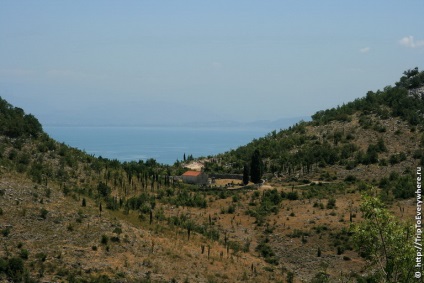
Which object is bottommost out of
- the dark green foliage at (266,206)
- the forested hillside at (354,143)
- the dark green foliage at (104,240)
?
the dark green foliage at (104,240)

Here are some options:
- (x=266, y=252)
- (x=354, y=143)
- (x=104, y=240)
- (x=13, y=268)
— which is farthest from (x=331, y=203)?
(x=13, y=268)

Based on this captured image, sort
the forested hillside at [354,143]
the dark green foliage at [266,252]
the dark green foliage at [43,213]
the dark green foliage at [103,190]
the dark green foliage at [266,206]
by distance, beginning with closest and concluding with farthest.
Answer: the dark green foliage at [43,213] → the dark green foliage at [266,252] → the dark green foliage at [103,190] → the dark green foliage at [266,206] → the forested hillside at [354,143]

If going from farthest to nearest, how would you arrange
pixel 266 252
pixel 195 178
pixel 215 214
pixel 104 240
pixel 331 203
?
pixel 195 178 < pixel 331 203 < pixel 215 214 < pixel 266 252 < pixel 104 240

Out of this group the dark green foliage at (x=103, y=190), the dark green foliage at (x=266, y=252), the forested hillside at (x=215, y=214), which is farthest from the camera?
the dark green foliage at (x=103, y=190)

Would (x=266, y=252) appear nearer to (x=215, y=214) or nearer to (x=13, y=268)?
(x=215, y=214)

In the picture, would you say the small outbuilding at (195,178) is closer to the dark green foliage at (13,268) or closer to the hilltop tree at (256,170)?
the hilltop tree at (256,170)

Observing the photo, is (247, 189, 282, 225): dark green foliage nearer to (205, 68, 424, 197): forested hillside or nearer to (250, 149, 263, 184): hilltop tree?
(250, 149, 263, 184): hilltop tree

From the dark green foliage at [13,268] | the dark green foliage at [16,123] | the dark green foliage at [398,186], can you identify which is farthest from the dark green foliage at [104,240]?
the dark green foliage at [398,186]

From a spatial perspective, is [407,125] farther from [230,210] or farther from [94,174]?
[94,174]

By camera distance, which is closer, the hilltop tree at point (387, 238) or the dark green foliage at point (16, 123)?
the hilltop tree at point (387, 238)

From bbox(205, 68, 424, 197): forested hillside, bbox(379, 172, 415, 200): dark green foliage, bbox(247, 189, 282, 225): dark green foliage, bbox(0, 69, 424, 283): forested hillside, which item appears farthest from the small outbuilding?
bbox(379, 172, 415, 200): dark green foliage

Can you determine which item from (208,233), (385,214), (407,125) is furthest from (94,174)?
(407,125)

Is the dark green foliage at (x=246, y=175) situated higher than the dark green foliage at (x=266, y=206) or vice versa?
the dark green foliage at (x=246, y=175)

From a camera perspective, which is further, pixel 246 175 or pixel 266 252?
pixel 246 175
